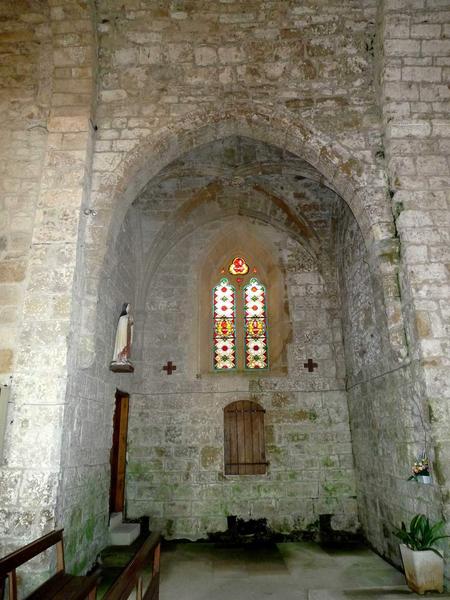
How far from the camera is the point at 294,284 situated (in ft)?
22.4

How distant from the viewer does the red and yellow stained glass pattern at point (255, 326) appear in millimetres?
6668

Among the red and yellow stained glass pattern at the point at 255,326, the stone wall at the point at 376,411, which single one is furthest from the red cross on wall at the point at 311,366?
the red and yellow stained glass pattern at the point at 255,326

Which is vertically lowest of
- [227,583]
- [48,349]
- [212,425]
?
[227,583]

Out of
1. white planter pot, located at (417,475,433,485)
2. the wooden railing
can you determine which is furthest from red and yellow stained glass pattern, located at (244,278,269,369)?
the wooden railing

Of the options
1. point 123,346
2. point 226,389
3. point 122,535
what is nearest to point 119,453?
point 122,535

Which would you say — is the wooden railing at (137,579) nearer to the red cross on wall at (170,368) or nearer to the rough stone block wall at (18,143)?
the rough stone block wall at (18,143)

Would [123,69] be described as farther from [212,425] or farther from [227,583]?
[227,583]

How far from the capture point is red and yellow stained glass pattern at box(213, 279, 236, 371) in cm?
668

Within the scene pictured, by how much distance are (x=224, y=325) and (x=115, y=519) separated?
10.3 feet

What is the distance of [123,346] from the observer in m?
5.07

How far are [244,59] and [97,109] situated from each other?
1.70 metres

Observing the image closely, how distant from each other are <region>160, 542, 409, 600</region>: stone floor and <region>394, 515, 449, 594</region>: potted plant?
0.59ft

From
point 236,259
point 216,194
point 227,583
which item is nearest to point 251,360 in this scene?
point 236,259

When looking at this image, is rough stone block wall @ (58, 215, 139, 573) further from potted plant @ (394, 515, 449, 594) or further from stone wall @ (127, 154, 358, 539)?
potted plant @ (394, 515, 449, 594)
